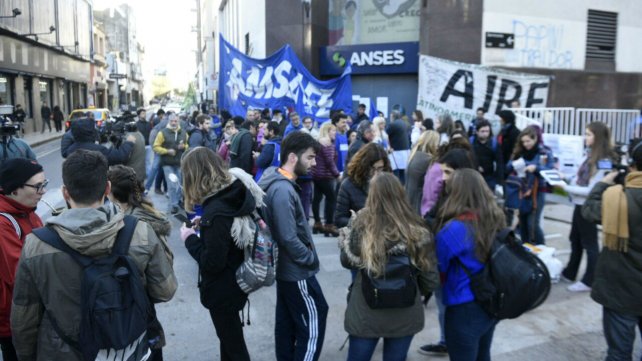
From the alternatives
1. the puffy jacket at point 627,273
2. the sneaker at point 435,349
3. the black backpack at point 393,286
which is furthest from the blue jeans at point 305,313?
the puffy jacket at point 627,273

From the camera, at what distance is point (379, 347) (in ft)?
15.1

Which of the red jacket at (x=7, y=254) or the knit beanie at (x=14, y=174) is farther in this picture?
the knit beanie at (x=14, y=174)

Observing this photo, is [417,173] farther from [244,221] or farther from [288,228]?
[244,221]

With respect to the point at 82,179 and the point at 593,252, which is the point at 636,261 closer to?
the point at 593,252

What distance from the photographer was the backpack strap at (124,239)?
241cm

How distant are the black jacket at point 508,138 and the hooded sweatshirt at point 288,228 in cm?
531

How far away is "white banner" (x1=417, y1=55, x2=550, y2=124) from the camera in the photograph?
14633 mm

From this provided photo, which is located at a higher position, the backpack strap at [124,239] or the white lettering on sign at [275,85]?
the white lettering on sign at [275,85]

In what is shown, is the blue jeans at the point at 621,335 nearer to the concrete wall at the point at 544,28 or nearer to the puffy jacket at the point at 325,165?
the puffy jacket at the point at 325,165

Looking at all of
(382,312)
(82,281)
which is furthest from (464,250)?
(82,281)

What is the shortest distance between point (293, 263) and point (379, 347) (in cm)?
146

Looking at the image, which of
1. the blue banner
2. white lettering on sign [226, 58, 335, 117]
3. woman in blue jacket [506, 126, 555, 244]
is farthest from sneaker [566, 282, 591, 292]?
white lettering on sign [226, 58, 335, 117]

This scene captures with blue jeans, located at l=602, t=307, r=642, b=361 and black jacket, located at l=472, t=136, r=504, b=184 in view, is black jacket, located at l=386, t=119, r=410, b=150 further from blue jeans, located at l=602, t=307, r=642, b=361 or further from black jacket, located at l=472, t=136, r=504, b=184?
blue jeans, located at l=602, t=307, r=642, b=361

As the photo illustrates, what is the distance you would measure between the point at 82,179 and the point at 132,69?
4014 inches
